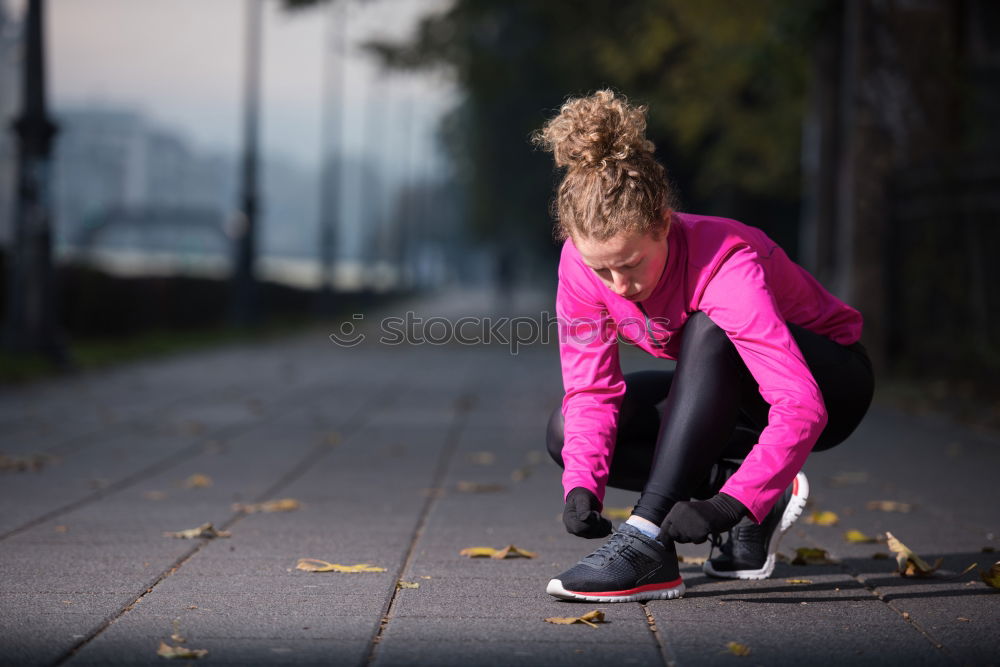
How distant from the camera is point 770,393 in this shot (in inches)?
125

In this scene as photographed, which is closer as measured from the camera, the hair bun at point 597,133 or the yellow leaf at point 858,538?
the hair bun at point 597,133

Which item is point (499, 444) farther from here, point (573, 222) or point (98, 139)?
point (98, 139)

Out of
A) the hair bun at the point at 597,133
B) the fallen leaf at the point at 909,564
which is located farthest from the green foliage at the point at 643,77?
the hair bun at the point at 597,133

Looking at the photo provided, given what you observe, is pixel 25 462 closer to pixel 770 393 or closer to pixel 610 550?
pixel 610 550

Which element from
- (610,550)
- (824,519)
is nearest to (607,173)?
(610,550)

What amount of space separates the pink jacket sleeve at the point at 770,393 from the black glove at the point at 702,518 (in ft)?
0.10

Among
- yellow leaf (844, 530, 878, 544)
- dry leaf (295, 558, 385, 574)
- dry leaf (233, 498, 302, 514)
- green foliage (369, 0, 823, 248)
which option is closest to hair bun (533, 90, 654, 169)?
dry leaf (295, 558, 385, 574)

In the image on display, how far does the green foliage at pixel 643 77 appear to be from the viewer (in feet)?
55.5

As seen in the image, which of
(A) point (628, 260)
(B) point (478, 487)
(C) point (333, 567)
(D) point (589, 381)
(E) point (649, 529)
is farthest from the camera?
(B) point (478, 487)

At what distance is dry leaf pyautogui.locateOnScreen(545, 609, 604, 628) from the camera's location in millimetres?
3217

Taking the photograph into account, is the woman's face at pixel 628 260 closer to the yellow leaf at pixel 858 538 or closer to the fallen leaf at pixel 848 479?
the yellow leaf at pixel 858 538

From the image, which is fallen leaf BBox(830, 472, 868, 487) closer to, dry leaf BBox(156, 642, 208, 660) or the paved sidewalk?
the paved sidewalk

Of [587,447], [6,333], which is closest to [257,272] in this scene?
[6,333]

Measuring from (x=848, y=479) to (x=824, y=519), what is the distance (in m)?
1.28
